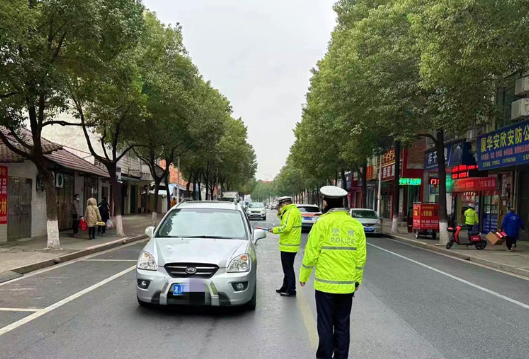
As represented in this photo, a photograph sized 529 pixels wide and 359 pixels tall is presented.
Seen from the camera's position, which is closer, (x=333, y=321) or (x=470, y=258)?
(x=333, y=321)

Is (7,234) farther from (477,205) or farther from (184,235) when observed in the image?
(477,205)

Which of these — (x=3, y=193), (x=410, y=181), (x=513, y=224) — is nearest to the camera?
(x=3, y=193)

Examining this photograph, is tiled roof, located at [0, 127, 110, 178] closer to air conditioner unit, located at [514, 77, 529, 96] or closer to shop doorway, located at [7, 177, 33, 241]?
shop doorway, located at [7, 177, 33, 241]

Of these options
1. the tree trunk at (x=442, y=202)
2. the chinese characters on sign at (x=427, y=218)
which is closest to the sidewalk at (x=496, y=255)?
the tree trunk at (x=442, y=202)

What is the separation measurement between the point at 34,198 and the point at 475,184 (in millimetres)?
21501

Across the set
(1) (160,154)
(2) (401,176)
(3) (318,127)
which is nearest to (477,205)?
(2) (401,176)

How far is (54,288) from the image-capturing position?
8.51 metres

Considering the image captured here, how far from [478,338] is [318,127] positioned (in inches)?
1032

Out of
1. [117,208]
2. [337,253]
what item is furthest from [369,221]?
[337,253]

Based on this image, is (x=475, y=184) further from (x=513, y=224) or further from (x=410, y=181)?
(x=513, y=224)

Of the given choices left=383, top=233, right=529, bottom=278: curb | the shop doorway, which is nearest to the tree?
the shop doorway

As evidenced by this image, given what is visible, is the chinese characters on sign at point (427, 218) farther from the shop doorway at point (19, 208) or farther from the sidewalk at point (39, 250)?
the shop doorway at point (19, 208)

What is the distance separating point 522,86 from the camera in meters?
17.8

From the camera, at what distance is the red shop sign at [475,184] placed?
23.3m
